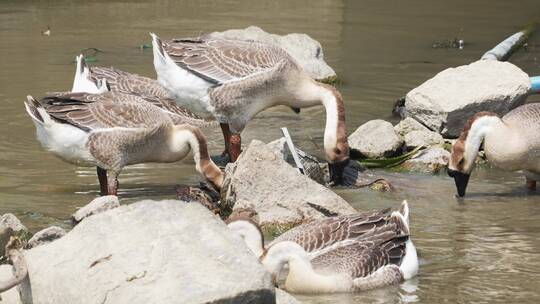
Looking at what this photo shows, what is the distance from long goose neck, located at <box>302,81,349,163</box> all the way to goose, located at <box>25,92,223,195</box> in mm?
1353

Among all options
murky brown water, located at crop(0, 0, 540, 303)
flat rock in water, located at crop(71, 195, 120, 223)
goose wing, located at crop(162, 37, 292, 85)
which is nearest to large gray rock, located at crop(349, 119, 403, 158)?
murky brown water, located at crop(0, 0, 540, 303)

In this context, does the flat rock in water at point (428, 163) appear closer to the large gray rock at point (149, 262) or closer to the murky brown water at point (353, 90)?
the murky brown water at point (353, 90)

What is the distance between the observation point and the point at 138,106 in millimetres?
10906

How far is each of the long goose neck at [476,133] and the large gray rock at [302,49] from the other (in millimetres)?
4776

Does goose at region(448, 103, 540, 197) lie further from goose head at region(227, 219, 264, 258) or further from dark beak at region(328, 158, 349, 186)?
goose head at region(227, 219, 264, 258)

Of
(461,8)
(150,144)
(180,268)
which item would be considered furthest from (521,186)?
(461,8)

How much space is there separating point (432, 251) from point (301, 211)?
1143mm

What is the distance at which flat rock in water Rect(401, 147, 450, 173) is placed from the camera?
1201 cm

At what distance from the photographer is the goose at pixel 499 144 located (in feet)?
36.0

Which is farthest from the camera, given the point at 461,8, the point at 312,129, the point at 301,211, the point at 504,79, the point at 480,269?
the point at 461,8

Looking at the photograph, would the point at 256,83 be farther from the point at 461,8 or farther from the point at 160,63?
the point at 461,8

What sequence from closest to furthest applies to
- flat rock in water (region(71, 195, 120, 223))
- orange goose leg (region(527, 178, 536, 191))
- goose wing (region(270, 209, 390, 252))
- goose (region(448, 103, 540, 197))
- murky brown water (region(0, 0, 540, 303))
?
goose wing (region(270, 209, 390, 252)), flat rock in water (region(71, 195, 120, 223)), murky brown water (region(0, 0, 540, 303)), goose (region(448, 103, 540, 197)), orange goose leg (region(527, 178, 536, 191))

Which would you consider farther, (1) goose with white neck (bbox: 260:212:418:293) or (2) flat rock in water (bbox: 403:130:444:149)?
(2) flat rock in water (bbox: 403:130:444:149)

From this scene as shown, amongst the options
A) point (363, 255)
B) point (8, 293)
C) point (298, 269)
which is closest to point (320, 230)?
point (363, 255)
